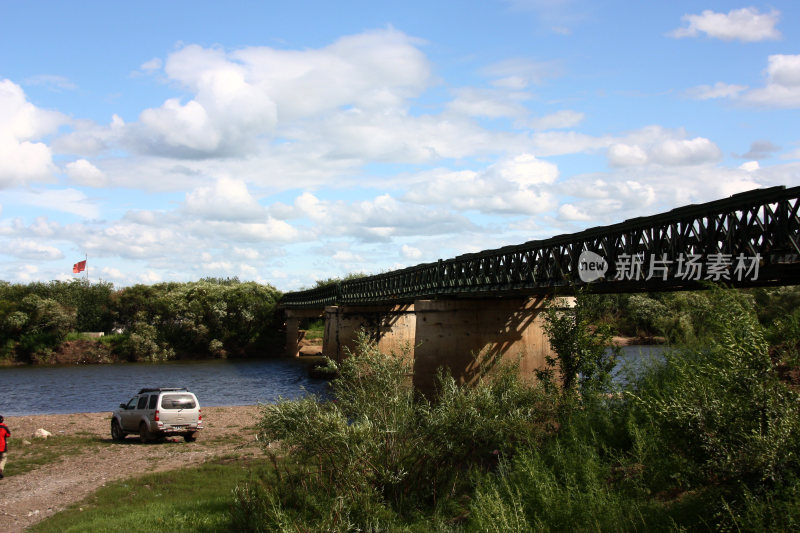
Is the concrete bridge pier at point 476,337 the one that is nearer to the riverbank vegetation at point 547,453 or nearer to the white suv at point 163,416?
the white suv at point 163,416

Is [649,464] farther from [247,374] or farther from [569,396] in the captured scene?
[247,374]

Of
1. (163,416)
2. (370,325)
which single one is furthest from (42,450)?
(370,325)

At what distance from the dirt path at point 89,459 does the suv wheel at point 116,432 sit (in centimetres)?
27

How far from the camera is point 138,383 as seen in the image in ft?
163

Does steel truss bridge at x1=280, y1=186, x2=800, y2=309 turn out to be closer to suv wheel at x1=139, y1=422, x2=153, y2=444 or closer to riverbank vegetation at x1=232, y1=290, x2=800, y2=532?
riverbank vegetation at x1=232, y1=290, x2=800, y2=532

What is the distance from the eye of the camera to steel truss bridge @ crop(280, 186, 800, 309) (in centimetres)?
1491

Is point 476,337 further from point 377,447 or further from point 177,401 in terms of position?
point 377,447

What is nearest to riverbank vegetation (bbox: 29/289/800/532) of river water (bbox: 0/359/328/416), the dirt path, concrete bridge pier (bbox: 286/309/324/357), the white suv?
the dirt path

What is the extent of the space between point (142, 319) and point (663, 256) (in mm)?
70890

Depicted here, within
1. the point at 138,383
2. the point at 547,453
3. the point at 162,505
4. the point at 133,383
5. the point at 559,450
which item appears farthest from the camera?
the point at 138,383

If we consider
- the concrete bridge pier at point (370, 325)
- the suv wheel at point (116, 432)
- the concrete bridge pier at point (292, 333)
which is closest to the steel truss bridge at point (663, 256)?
the suv wheel at point (116, 432)

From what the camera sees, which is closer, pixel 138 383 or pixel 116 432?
pixel 116 432

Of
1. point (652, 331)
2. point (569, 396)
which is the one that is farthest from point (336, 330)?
point (569, 396)

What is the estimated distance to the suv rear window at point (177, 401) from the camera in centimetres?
2350
